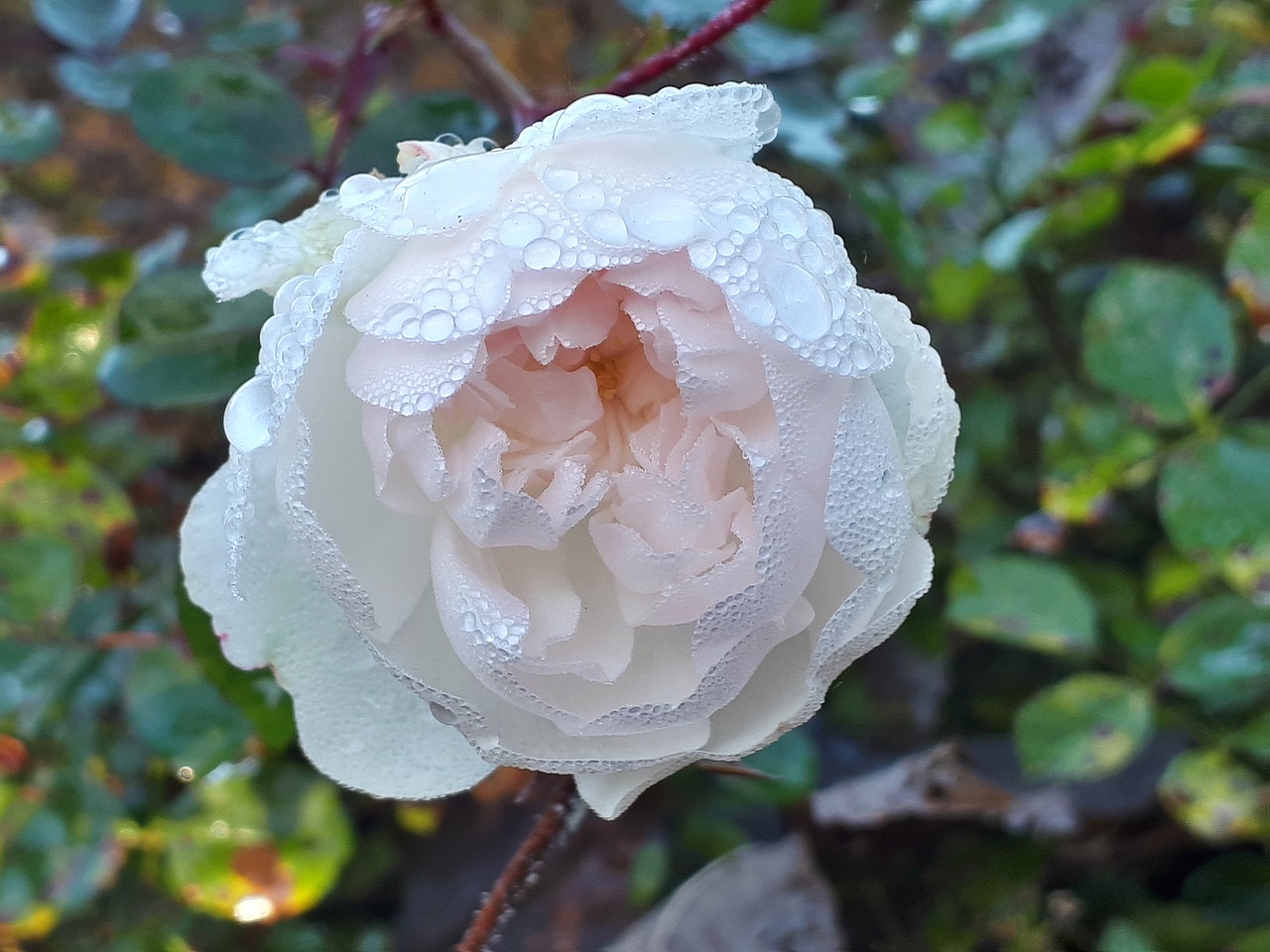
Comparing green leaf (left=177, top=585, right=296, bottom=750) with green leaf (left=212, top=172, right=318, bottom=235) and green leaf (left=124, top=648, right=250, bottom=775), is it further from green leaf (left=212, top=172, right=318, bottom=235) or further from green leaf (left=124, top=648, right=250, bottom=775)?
green leaf (left=212, top=172, right=318, bottom=235)

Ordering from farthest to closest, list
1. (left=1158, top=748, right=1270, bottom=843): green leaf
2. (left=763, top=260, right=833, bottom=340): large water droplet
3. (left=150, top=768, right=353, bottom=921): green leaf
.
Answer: (left=150, top=768, right=353, bottom=921): green leaf < (left=1158, top=748, right=1270, bottom=843): green leaf < (left=763, top=260, right=833, bottom=340): large water droplet

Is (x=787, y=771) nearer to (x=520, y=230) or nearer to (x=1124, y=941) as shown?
(x=1124, y=941)

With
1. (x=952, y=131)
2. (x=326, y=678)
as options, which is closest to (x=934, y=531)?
(x=952, y=131)

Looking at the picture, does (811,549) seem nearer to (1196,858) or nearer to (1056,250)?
(1196,858)

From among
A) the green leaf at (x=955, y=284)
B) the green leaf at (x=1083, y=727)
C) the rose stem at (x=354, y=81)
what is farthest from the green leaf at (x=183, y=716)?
the green leaf at (x=955, y=284)

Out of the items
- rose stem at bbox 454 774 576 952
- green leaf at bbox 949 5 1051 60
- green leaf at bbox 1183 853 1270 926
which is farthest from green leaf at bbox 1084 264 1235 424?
rose stem at bbox 454 774 576 952

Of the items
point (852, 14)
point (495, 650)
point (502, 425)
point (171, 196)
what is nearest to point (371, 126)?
point (502, 425)
